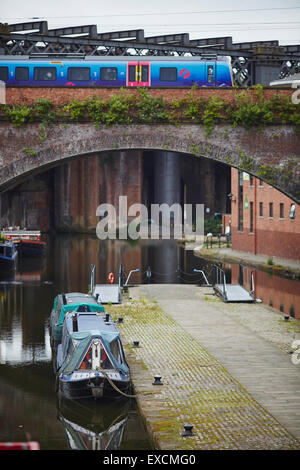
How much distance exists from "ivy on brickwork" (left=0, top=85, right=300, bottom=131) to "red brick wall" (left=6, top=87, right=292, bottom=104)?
14 cm

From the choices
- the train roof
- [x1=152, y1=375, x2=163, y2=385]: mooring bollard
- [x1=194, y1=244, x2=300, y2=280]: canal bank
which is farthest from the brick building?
[x1=152, y1=375, x2=163, y2=385]: mooring bollard

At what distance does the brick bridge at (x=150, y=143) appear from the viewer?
21.4 metres

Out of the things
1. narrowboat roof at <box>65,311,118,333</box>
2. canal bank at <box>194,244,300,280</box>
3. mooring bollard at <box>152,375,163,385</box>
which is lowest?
mooring bollard at <box>152,375,163,385</box>

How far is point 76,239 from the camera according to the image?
64.0 meters

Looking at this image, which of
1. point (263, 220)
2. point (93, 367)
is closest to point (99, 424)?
point (93, 367)

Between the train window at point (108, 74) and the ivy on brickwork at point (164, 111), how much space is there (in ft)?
14.0

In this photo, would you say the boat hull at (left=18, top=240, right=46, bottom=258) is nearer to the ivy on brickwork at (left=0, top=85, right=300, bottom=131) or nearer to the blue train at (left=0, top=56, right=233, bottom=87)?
the blue train at (left=0, top=56, right=233, bottom=87)

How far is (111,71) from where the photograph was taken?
25.9 m

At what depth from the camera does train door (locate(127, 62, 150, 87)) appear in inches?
1030

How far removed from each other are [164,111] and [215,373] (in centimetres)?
956

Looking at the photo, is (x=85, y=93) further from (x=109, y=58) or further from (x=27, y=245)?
(x=27, y=245)
